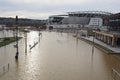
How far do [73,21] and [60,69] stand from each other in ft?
263

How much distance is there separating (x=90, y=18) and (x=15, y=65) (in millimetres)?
76438

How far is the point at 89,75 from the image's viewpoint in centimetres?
1431

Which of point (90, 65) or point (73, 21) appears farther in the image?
point (73, 21)

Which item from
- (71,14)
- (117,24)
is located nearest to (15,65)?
(117,24)

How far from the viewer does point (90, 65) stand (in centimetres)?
1744

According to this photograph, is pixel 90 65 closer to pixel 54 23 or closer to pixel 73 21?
pixel 73 21

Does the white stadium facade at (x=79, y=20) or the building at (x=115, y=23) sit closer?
the building at (x=115, y=23)

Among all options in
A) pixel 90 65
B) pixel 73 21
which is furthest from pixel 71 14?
pixel 90 65

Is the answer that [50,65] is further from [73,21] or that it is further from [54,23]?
[54,23]

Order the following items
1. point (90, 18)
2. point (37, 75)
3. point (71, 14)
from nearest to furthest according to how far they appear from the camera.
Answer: point (37, 75) → point (90, 18) → point (71, 14)

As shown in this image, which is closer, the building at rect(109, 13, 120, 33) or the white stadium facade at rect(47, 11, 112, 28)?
the building at rect(109, 13, 120, 33)

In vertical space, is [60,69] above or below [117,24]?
below

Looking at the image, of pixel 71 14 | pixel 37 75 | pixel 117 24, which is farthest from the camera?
pixel 71 14

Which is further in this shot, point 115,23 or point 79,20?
point 79,20
